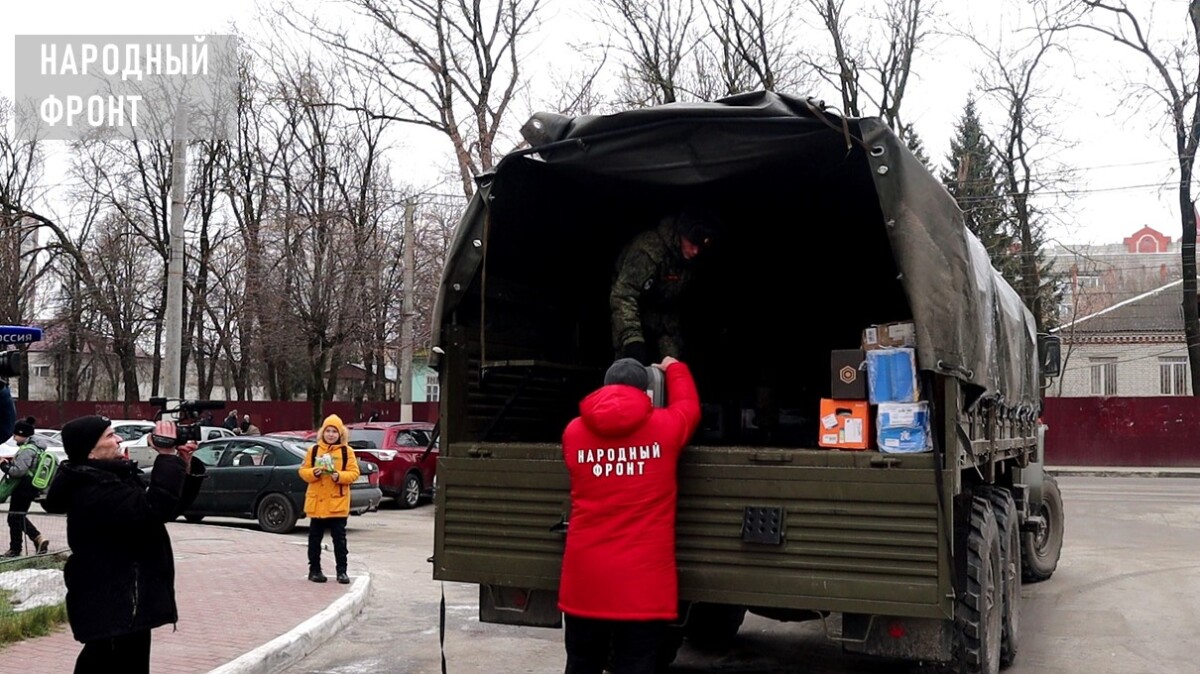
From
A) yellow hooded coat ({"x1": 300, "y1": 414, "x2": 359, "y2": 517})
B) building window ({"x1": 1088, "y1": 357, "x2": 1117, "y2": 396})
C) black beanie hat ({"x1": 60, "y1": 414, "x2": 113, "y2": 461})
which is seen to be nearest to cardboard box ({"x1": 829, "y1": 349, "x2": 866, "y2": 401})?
black beanie hat ({"x1": 60, "y1": 414, "x2": 113, "y2": 461})

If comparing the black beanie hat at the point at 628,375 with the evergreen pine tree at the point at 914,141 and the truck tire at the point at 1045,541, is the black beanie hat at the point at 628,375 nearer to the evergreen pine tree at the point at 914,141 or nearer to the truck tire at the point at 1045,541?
the truck tire at the point at 1045,541

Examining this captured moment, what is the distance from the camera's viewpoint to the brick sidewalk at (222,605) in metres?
7.42

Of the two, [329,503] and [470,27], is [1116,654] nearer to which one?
[329,503]

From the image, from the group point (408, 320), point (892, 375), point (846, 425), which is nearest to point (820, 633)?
point (846, 425)

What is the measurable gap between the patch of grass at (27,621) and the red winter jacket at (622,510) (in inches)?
170

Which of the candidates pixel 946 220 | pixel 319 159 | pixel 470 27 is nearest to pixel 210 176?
pixel 319 159

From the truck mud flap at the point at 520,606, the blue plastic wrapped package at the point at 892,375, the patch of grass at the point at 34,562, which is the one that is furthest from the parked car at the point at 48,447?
the blue plastic wrapped package at the point at 892,375

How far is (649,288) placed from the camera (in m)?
7.19

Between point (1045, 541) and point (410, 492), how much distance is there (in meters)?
11.9

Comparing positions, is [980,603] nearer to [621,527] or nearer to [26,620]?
[621,527]

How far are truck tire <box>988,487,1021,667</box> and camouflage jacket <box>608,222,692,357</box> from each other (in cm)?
234

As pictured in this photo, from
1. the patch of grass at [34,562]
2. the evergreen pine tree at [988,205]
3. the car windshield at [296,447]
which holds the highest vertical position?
the evergreen pine tree at [988,205]

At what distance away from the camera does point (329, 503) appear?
11.4m

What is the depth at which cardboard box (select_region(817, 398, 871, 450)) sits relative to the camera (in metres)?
5.68
